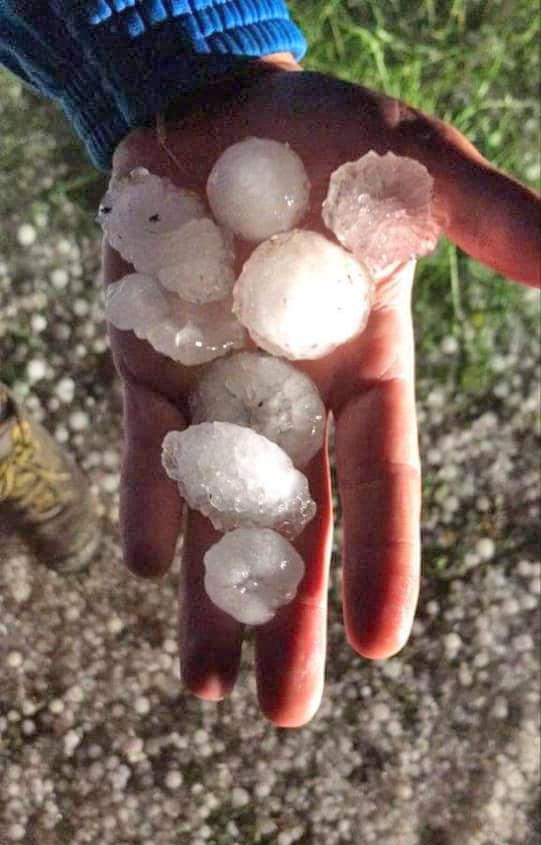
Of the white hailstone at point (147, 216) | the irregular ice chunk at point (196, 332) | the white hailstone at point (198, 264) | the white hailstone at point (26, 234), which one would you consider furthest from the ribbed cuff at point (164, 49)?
the white hailstone at point (26, 234)

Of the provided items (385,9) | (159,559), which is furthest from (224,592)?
(385,9)

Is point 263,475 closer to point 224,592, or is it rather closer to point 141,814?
point 224,592

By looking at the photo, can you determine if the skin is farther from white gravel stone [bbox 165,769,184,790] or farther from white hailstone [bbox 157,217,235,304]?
white gravel stone [bbox 165,769,184,790]

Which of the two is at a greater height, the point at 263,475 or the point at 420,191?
the point at 420,191

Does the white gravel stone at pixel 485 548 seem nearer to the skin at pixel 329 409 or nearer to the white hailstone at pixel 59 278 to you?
the skin at pixel 329 409

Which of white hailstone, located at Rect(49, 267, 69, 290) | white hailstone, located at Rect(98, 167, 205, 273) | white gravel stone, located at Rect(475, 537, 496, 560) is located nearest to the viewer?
white hailstone, located at Rect(98, 167, 205, 273)

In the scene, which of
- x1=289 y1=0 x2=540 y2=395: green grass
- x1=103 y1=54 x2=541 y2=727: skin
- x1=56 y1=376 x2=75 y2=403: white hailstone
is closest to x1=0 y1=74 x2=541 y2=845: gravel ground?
x1=56 y1=376 x2=75 y2=403: white hailstone
